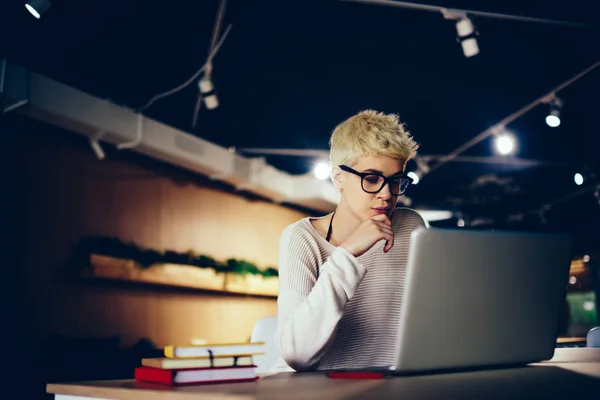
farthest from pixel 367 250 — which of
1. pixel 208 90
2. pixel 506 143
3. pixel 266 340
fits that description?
pixel 506 143

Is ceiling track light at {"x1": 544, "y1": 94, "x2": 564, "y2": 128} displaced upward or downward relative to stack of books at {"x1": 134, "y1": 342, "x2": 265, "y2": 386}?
upward

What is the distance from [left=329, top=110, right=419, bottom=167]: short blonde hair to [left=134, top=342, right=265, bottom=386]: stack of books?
0.83 metres

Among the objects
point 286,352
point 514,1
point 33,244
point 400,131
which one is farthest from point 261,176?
point 286,352

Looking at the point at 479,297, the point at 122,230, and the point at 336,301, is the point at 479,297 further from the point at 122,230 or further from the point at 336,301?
the point at 122,230

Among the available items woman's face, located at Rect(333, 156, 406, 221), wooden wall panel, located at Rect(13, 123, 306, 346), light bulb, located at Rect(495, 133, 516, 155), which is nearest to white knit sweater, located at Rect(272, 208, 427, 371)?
woman's face, located at Rect(333, 156, 406, 221)

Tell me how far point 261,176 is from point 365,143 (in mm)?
4536

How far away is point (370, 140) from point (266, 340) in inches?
41.9

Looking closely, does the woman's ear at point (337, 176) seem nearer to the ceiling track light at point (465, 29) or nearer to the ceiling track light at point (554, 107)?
the ceiling track light at point (465, 29)

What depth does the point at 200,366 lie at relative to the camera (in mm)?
1129

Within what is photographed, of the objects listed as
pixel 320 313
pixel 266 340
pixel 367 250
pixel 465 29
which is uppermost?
pixel 465 29

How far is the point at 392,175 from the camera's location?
178cm

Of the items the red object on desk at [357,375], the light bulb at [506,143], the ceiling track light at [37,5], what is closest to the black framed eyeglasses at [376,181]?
the red object on desk at [357,375]

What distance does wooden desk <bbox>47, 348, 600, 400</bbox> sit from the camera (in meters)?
0.85

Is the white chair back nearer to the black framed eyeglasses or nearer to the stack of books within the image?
the black framed eyeglasses
